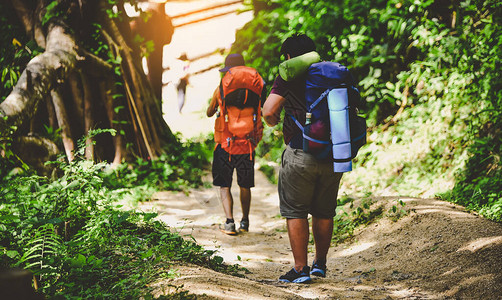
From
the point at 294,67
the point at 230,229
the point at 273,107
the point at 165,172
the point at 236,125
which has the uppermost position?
the point at 294,67

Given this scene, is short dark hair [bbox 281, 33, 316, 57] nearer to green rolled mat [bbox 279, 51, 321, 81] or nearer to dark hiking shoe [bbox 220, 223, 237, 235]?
green rolled mat [bbox 279, 51, 321, 81]

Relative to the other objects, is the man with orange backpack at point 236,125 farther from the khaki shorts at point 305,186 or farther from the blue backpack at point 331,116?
the blue backpack at point 331,116

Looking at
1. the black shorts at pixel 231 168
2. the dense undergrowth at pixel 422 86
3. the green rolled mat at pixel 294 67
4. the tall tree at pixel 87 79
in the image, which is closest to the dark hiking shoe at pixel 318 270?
the green rolled mat at pixel 294 67

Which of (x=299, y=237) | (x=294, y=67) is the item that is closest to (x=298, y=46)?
(x=294, y=67)

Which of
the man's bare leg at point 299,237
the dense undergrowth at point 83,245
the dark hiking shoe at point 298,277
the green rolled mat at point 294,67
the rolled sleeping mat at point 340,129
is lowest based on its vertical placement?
the dark hiking shoe at point 298,277

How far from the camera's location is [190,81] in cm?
1576

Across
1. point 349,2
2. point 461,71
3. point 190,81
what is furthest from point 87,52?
point 190,81

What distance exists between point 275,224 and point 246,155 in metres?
1.23

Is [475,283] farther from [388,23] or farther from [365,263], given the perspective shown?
[388,23]

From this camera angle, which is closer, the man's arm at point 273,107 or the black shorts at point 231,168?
the man's arm at point 273,107

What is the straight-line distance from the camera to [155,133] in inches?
304

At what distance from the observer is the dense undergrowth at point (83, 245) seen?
2400 mm

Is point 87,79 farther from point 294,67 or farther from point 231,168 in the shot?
point 294,67

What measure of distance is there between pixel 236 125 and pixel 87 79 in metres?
3.15
